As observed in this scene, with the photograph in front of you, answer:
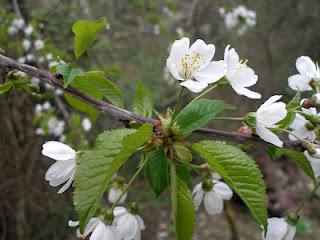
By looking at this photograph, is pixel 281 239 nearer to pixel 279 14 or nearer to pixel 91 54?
pixel 91 54

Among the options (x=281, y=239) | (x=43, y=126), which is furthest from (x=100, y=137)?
(x=43, y=126)

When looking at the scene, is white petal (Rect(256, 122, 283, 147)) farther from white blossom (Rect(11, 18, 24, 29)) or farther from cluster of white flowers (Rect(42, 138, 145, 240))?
white blossom (Rect(11, 18, 24, 29))

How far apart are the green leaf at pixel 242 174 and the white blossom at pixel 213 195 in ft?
1.12

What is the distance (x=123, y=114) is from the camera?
2.86ft

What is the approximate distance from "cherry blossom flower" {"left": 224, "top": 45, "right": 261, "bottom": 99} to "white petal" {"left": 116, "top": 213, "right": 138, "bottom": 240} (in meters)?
0.36

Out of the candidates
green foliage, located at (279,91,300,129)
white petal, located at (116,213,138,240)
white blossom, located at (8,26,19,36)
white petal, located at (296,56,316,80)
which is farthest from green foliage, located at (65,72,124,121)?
white blossom, located at (8,26,19,36)

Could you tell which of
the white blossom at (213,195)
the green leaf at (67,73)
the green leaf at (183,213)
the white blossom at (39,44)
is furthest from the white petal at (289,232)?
the white blossom at (39,44)

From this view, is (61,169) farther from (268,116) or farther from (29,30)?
(29,30)

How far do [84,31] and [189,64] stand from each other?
0.25 meters

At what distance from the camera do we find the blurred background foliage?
9.82 feet

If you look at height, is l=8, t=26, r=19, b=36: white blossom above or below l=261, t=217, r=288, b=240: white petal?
above

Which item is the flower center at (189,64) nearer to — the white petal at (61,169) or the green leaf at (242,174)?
the green leaf at (242,174)

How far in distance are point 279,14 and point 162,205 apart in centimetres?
348

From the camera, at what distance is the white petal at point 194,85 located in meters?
0.81
